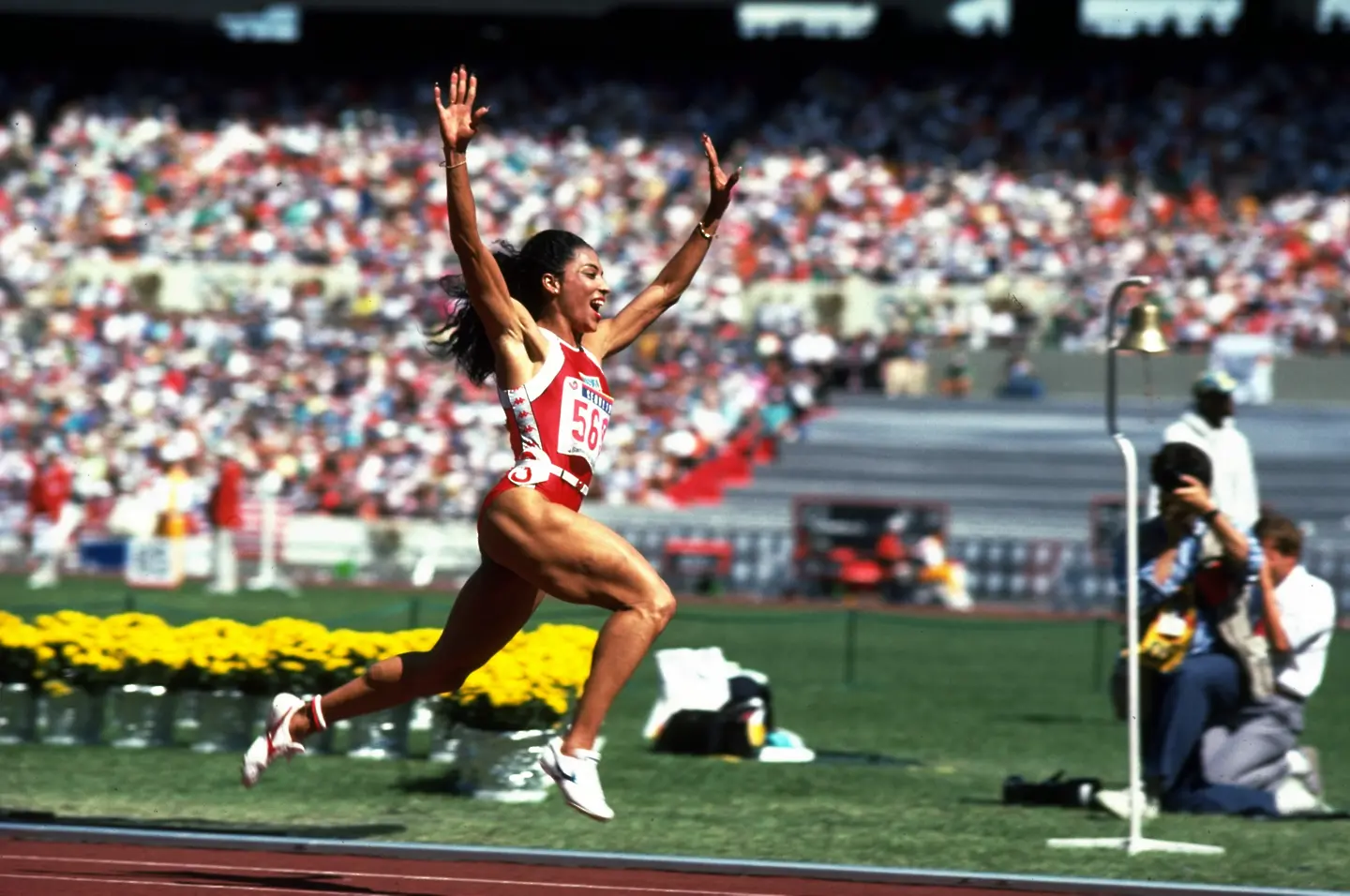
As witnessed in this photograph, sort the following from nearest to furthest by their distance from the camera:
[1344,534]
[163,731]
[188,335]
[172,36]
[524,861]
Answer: [524,861], [163,731], [1344,534], [188,335], [172,36]

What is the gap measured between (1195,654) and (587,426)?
172 inches

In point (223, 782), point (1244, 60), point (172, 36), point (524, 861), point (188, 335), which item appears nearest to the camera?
point (524, 861)

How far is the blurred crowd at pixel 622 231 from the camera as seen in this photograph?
110ft

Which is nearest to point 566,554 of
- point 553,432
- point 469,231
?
point 553,432

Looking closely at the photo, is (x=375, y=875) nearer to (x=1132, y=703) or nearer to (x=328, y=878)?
(x=328, y=878)

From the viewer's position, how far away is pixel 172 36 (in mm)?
45688

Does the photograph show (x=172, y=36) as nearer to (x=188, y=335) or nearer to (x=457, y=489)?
(x=188, y=335)

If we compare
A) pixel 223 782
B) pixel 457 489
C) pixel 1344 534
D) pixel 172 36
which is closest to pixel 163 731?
pixel 223 782

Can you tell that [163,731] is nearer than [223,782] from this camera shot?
No

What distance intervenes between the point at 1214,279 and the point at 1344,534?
5.83 m

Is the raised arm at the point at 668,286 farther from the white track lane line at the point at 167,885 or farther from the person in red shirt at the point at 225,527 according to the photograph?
the person in red shirt at the point at 225,527

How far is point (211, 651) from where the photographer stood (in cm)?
1120

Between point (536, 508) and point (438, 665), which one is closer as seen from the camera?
point (536, 508)

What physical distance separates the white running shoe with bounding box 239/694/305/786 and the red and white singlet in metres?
1.28
